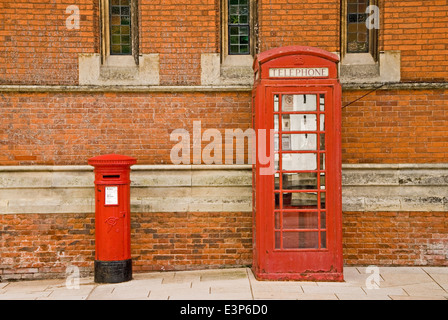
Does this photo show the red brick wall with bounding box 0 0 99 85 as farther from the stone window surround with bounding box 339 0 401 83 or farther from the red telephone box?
the stone window surround with bounding box 339 0 401 83

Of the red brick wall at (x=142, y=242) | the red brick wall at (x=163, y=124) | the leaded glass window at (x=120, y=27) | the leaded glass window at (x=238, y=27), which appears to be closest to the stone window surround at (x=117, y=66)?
the leaded glass window at (x=120, y=27)

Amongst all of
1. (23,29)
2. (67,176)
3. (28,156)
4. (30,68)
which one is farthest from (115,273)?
(23,29)

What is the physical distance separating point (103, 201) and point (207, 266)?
1.86 m

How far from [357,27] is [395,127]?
64.8 inches

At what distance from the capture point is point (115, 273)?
6.68m

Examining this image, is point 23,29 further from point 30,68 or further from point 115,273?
point 115,273

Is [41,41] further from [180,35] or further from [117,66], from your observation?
[180,35]

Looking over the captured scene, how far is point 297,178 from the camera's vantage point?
6488 mm

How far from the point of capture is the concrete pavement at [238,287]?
5.99 m

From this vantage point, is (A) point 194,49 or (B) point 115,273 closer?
(B) point 115,273

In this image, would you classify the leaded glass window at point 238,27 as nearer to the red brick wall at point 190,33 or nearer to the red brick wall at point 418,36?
the red brick wall at point 190,33

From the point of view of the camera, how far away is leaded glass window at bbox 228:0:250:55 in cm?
764

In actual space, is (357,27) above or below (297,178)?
above

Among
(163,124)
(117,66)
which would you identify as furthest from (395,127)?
(117,66)
